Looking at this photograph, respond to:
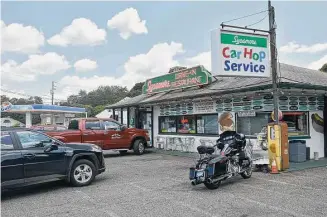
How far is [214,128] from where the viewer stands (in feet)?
46.0

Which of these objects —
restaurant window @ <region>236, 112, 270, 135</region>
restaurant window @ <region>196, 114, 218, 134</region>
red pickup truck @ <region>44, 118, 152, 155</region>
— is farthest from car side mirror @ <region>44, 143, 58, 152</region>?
restaurant window @ <region>196, 114, 218, 134</region>

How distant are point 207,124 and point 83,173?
7.78 meters

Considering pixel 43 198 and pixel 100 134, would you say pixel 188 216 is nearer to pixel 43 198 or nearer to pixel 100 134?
pixel 43 198

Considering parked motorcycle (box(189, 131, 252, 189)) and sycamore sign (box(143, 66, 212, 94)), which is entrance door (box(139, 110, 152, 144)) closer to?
sycamore sign (box(143, 66, 212, 94))

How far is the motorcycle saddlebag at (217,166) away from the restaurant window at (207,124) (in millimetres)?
6380

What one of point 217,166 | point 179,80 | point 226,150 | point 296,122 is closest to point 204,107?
point 179,80

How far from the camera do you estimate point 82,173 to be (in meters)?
7.89

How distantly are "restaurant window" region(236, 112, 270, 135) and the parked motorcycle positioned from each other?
9.71 ft

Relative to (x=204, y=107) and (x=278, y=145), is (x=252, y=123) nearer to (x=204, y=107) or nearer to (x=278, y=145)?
(x=278, y=145)

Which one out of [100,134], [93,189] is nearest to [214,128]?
[100,134]

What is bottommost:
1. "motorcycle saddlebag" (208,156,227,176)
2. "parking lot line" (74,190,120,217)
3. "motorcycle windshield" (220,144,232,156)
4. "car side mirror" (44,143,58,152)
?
"parking lot line" (74,190,120,217)

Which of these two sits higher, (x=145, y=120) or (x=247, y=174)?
(x=145, y=120)

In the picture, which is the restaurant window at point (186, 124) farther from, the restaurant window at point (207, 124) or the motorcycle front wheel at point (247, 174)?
the motorcycle front wheel at point (247, 174)

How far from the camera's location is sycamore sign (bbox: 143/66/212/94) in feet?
49.7
